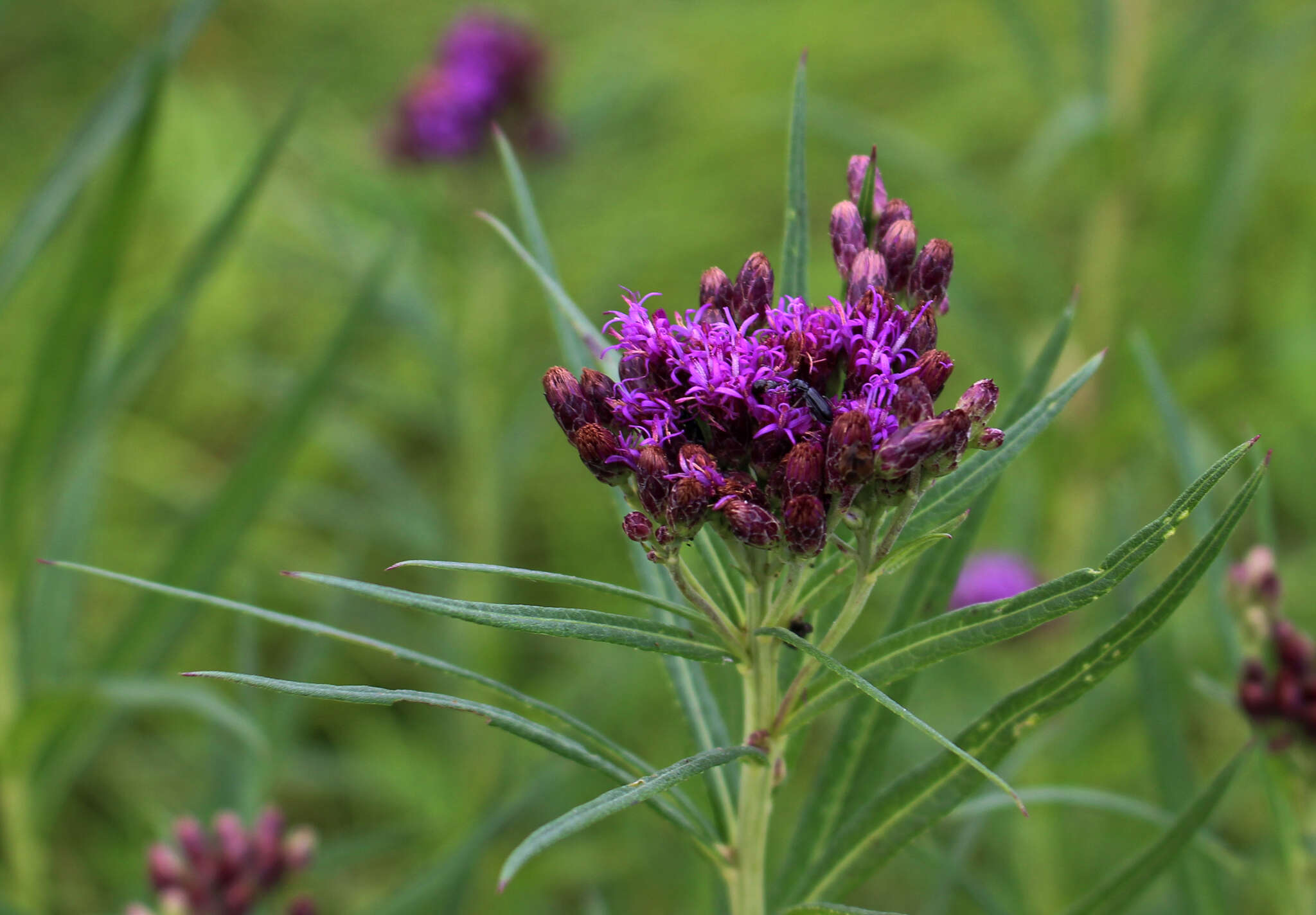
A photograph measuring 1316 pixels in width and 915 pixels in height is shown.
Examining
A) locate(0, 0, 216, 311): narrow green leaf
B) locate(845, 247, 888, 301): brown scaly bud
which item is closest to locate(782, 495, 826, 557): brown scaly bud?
locate(845, 247, 888, 301): brown scaly bud

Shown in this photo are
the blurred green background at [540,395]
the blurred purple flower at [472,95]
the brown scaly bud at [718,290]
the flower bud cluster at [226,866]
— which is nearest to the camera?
the brown scaly bud at [718,290]

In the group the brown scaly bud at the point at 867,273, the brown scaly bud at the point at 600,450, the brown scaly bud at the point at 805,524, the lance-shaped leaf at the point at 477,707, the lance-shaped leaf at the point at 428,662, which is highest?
the brown scaly bud at the point at 867,273

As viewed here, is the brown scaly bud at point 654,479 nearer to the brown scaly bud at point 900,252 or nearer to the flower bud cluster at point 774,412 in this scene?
the flower bud cluster at point 774,412

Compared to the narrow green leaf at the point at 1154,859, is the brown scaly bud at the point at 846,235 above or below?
above

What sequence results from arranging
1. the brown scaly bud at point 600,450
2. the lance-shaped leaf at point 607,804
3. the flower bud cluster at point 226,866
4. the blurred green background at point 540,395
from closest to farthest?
the lance-shaped leaf at point 607,804 → the brown scaly bud at point 600,450 → the flower bud cluster at point 226,866 → the blurred green background at point 540,395

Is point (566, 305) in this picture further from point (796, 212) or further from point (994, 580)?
point (994, 580)

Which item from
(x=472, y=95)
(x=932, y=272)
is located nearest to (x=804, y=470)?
(x=932, y=272)

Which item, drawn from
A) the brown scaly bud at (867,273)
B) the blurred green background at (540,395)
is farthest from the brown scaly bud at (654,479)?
the blurred green background at (540,395)
